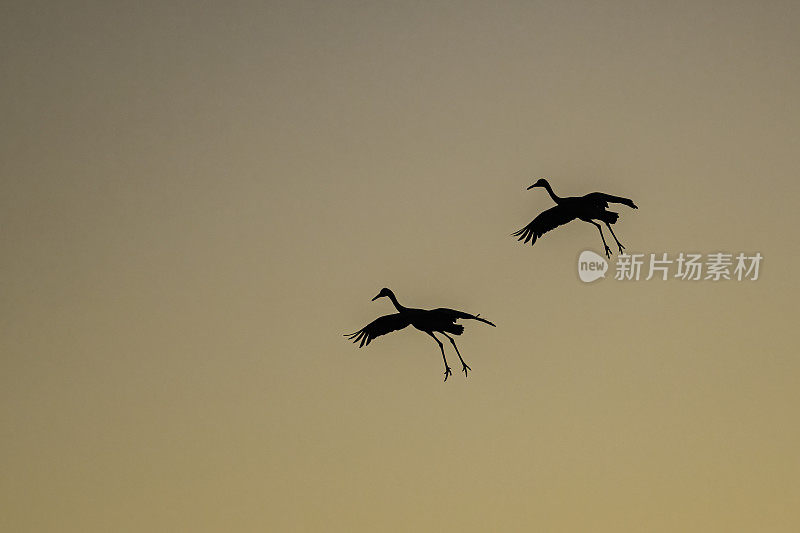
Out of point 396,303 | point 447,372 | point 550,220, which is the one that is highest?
point 550,220

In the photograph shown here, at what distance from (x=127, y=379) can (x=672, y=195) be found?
1.50 metres

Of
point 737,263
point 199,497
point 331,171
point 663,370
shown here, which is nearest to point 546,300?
point 663,370

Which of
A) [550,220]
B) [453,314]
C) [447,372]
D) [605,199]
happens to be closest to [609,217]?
[605,199]

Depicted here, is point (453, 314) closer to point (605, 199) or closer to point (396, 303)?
point (396, 303)

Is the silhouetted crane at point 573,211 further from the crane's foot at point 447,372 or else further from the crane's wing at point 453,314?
the crane's foot at point 447,372

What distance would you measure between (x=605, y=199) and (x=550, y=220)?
0.15m

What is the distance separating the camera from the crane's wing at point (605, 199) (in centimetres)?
192

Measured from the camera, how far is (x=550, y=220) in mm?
1933

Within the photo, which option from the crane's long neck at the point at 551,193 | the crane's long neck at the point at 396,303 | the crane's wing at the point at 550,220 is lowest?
the crane's long neck at the point at 396,303

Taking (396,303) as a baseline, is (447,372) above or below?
below

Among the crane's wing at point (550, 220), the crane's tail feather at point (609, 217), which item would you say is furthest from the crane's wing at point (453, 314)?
the crane's tail feather at point (609, 217)

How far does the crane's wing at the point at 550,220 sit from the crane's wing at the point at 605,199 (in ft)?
0.20

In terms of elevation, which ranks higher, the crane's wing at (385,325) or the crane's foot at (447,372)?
the crane's wing at (385,325)

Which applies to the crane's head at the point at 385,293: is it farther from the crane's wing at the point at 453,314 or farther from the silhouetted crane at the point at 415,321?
the crane's wing at the point at 453,314
